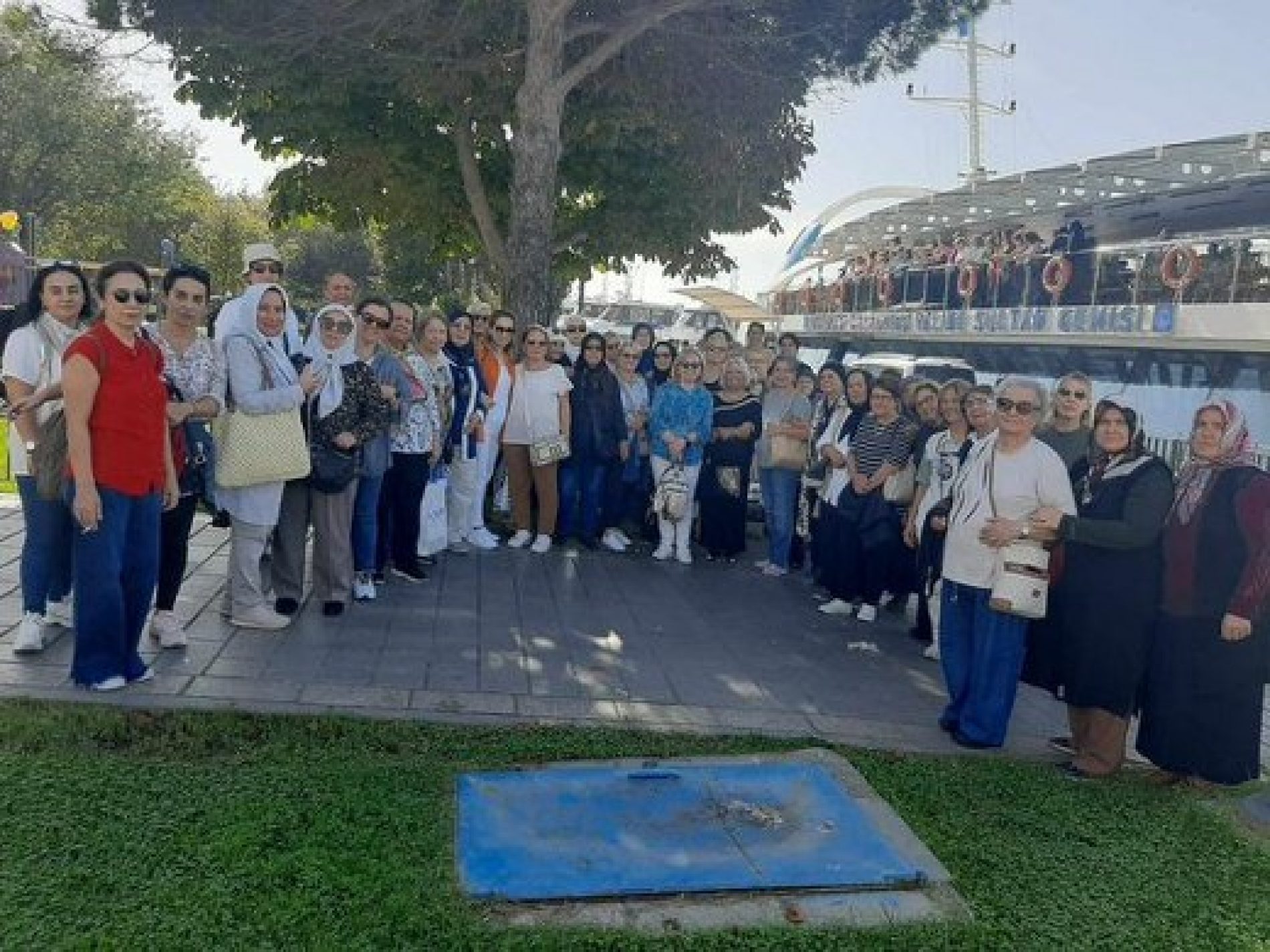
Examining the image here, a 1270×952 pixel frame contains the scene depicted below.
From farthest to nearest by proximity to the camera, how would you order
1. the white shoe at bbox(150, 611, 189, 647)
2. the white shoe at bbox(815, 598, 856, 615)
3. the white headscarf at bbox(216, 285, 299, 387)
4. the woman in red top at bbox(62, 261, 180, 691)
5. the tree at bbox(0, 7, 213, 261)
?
the tree at bbox(0, 7, 213, 261) → the white shoe at bbox(815, 598, 856, 615) → the white headscarf at bbox(216, 285, 299, 387) → the white shoe at bbox(150, 611, 189, 647) → the woman in red top at bbox(62, 261, 180, 691)

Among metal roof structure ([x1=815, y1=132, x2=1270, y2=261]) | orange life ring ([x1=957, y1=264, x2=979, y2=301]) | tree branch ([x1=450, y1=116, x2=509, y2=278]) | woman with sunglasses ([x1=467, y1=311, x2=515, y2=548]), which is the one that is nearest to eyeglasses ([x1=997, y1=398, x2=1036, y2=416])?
woman with sunglasses ([x1=467, y1=311, x2=515, y2=548])

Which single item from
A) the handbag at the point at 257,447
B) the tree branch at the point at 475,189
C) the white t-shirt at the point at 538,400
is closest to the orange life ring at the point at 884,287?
the tree branch at the point at 475,189

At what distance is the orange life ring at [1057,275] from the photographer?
17.8 metres

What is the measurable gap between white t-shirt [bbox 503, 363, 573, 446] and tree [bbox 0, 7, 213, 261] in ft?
95.3

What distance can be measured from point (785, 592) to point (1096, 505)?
3.48 m

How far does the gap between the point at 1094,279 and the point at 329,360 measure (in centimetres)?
1430

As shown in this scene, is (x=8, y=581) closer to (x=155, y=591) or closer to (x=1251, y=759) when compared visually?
(x=155, y=591)

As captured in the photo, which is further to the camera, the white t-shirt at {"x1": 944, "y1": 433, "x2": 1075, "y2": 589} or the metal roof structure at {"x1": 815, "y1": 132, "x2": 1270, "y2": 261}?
the metal roof structure at {"x1": 815, "y1": 132, "x2": 1270, "y2": 261}

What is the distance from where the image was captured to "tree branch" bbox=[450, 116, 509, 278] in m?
13.6

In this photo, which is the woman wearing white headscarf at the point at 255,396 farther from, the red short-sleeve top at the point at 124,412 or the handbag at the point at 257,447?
the red short-sleeve top at the point at 124,412

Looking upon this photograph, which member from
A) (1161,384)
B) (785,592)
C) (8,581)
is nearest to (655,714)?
(785,592)

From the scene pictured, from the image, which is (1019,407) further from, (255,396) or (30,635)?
(30,635)

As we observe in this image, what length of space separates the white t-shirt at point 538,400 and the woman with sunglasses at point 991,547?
4.01 metres

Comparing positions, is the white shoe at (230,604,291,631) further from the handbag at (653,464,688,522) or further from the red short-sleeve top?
the handbag at (653,464,688,522)
